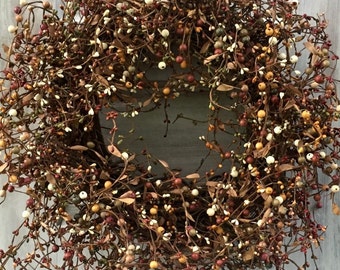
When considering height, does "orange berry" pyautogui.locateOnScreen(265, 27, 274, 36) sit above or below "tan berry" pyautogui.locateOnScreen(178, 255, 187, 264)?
above

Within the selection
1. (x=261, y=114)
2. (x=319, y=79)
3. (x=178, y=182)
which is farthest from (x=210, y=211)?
(x=319, y=79)

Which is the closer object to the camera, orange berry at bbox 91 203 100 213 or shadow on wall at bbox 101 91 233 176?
orange berry at bbox 91 203 100 213

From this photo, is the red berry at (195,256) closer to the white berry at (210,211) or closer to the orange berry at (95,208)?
the white berry at (210,211)

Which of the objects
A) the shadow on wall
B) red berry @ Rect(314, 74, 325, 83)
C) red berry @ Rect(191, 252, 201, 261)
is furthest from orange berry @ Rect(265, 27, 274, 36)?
red berry @ Rect(191, 252, 201, 261)

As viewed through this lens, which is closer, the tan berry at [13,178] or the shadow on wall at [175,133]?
the tan berry at [13,178]

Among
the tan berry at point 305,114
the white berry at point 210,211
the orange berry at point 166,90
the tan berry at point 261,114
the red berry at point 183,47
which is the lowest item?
the white berry at point 210,211

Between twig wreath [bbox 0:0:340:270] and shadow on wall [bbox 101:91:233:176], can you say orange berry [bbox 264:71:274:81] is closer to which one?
twig wreath [bbox 0:0:340:270]

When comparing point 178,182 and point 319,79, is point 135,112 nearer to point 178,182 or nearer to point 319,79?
point 178,182

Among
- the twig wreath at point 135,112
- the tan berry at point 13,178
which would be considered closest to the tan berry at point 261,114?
the twig wreath at point 135,112
